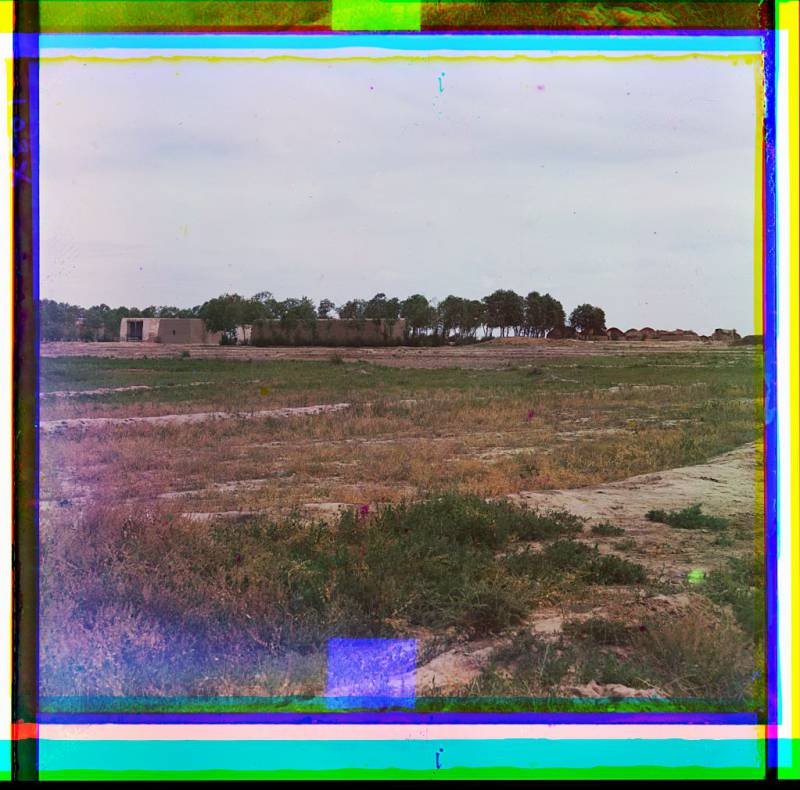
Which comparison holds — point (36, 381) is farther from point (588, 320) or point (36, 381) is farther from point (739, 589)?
point (588, 320)

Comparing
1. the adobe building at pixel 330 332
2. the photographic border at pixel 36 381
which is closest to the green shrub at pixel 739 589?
the photographic border at pixel 36 381

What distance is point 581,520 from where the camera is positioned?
22.2ft

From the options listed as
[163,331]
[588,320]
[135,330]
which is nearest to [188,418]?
[163,331]

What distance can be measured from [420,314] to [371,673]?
30.1 ft

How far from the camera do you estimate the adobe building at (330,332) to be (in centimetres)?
1336

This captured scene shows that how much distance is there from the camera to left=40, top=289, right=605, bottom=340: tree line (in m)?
11.9

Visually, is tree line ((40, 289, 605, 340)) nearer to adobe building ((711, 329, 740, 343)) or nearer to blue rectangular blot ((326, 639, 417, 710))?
adobe building ((711, 329, 740, 343))

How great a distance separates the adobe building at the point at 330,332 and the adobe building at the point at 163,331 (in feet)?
3.14

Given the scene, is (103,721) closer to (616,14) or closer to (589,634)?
(589,634)

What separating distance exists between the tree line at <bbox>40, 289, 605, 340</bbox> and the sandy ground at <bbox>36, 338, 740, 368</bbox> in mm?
426

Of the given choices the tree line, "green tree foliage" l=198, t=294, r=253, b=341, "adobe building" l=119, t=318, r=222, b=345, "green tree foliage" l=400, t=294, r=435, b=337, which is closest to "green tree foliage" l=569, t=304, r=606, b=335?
the tree line

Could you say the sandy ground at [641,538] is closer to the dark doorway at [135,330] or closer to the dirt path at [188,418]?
the dirt path at [188,418]

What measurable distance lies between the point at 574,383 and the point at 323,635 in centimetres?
1106

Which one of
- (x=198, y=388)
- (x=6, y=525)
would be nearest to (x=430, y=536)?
(x=6, y=525)
